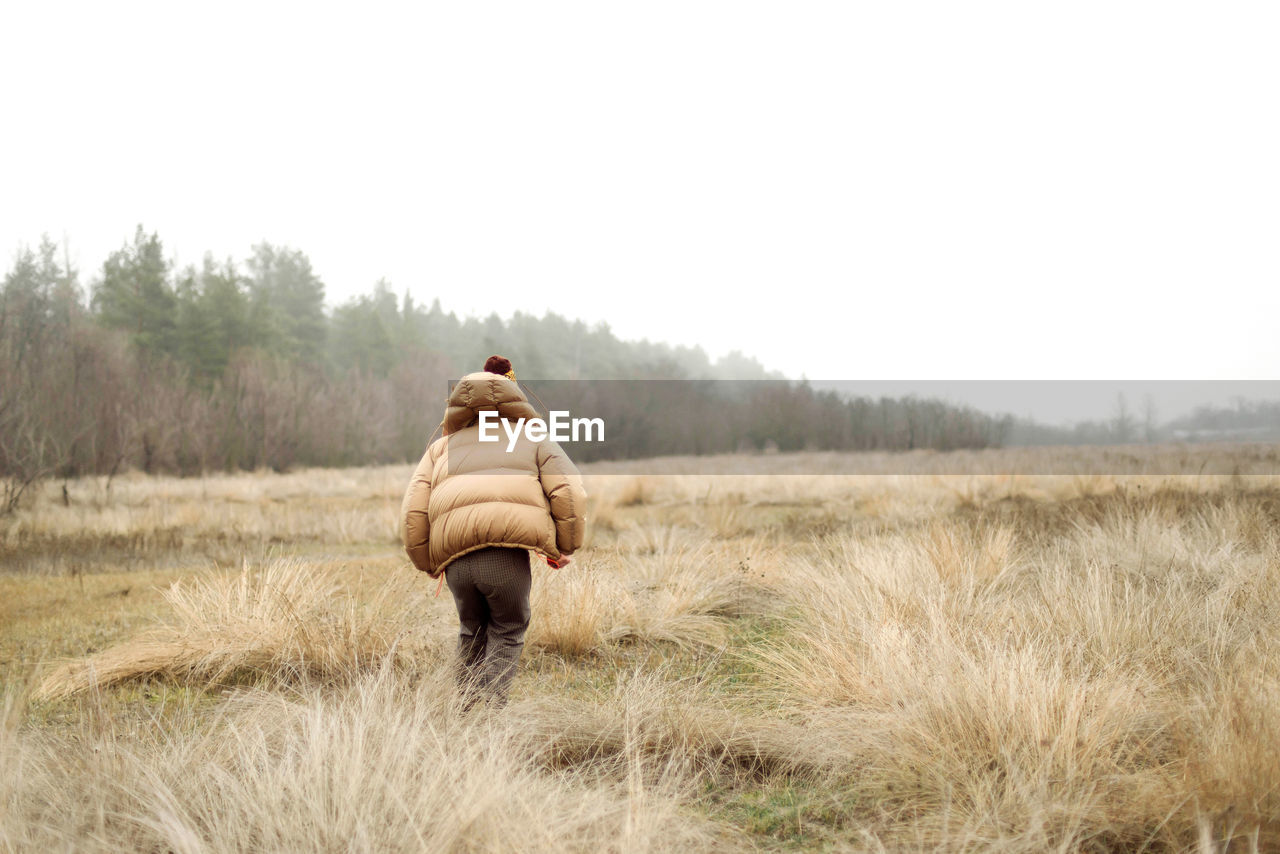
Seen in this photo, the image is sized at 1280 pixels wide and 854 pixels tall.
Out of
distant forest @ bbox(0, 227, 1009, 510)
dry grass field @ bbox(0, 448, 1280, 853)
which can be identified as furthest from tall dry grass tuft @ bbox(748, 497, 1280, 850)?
distant forest @ bbox(0, 227, 1009, 510)

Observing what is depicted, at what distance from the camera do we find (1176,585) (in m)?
5.26

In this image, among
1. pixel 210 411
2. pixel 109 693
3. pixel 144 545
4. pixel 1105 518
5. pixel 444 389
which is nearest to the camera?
pixel 109 693

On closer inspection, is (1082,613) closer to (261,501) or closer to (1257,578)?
(1257,578)

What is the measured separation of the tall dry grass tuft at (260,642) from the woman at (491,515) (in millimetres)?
698

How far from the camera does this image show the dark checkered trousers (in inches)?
146

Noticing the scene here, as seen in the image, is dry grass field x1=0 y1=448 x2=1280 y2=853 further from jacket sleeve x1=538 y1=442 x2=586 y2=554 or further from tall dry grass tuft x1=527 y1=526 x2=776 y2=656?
jacket sleeve x1=538 y1=442 x2=586 y2=554

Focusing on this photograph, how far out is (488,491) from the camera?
369cm

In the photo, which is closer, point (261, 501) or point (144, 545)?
point (144, 545)

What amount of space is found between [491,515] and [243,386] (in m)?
35.0

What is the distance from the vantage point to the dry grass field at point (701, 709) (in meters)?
2.38

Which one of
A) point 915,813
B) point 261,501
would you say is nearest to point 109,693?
point 915,813

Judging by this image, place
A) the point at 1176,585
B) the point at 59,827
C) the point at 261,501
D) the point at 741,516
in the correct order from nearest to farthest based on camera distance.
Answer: the point at 59,827, the point at 1176,585, the point at 741,516, the point at 261,501

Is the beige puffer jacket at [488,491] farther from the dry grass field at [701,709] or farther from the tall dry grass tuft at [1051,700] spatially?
the tall dry grass tuft at [1051,700]

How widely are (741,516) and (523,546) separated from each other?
30.4 feet
